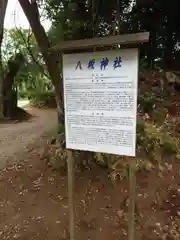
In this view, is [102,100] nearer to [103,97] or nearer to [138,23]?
[103,97]

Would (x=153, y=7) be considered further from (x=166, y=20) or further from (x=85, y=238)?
(x=85, y=238)

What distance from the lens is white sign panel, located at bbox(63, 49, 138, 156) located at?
2.63 meters

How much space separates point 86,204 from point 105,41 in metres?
2.36

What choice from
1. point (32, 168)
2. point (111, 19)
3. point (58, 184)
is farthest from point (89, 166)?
point (111, 19)

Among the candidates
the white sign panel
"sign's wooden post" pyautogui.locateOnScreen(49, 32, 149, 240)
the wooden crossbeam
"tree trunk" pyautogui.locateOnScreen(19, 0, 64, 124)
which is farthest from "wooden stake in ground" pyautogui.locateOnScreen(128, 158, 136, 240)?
"tree trunk" pyautogui.locateOnScreen(19, 0, 64, 124)

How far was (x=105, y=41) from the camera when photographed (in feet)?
8.68

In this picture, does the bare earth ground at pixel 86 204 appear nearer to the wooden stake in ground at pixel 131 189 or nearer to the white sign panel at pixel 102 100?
the wooden stake in ground at pixel 131 189

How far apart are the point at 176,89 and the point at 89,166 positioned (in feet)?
14.9

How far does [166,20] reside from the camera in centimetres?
1032

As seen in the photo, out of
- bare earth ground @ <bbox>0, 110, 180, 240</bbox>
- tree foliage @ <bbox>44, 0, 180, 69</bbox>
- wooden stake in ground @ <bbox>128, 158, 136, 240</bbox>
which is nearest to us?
wooden stake in ground @ <bbox>128, 158, 136, 240</bbox>

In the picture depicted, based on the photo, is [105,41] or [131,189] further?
[131,189]

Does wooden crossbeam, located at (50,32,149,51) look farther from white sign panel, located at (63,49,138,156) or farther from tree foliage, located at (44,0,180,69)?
tree foliage, located at (44,0,180,69)

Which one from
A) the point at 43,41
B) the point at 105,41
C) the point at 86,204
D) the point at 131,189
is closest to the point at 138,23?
the point at 43,41

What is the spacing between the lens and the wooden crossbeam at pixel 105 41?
247cm
